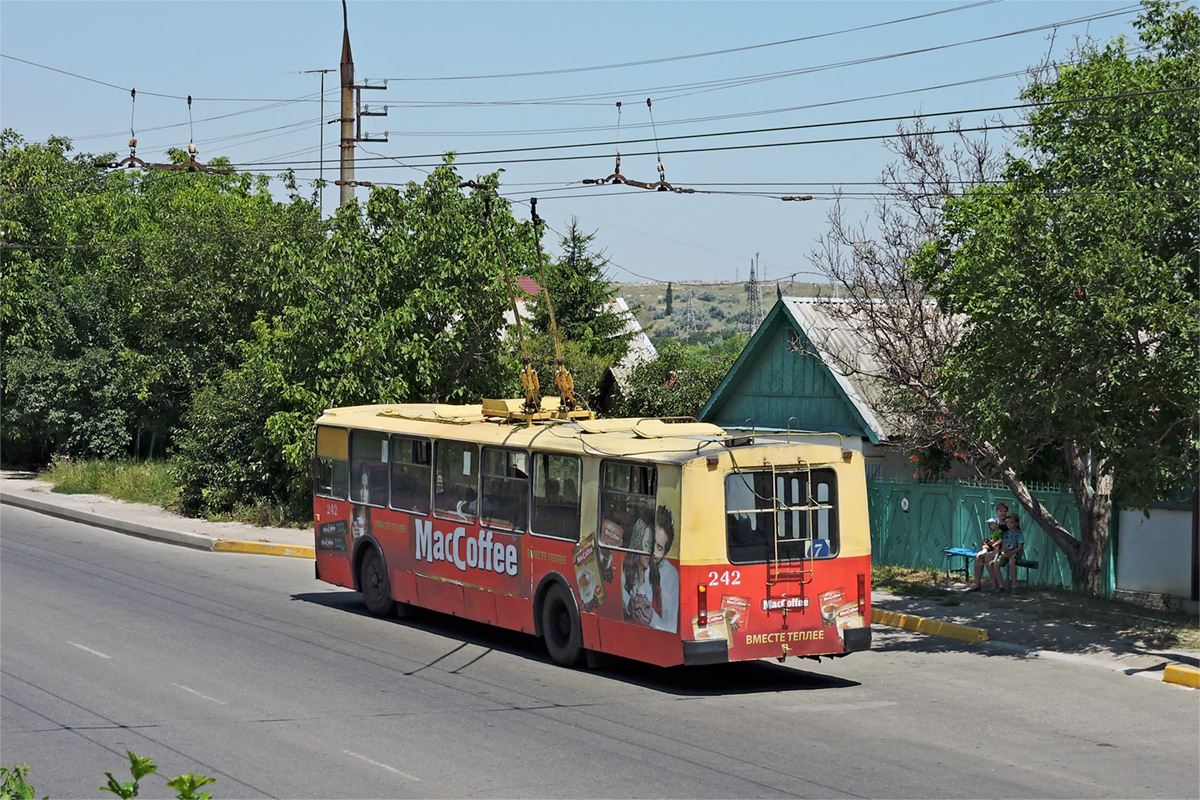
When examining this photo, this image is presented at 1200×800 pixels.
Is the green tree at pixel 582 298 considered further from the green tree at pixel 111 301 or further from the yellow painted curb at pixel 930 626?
the yellow painted curb at pixel 930 626

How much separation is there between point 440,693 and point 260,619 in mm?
5164

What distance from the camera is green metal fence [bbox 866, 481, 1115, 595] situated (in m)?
20.6

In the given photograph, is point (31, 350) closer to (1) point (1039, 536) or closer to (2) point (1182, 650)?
(1) point (1039, 536)

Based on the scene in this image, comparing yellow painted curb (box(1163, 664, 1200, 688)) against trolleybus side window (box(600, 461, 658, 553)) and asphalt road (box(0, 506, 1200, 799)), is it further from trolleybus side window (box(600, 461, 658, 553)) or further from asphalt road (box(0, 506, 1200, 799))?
trolleybus side window (box(600, 461, 658, 553))

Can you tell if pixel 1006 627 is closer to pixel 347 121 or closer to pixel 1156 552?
pixel 1156 552

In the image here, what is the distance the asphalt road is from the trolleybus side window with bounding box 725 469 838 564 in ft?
4.62

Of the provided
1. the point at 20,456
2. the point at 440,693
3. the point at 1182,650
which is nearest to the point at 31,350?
the point at 20,456

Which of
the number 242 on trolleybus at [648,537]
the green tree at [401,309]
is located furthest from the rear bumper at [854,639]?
the green tree at [401,309]

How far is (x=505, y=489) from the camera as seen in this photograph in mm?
15398

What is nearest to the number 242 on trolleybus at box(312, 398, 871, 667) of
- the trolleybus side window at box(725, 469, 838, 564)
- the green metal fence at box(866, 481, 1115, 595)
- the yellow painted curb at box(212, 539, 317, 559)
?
the trolleybus side window at box(725, 469, 838, 564)

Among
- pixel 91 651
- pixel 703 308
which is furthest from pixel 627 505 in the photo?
pixel 703 308

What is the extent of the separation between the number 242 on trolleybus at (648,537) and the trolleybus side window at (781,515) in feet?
0.04

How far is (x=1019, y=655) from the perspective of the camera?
15.2 metres

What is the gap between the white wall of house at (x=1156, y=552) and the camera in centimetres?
1897
